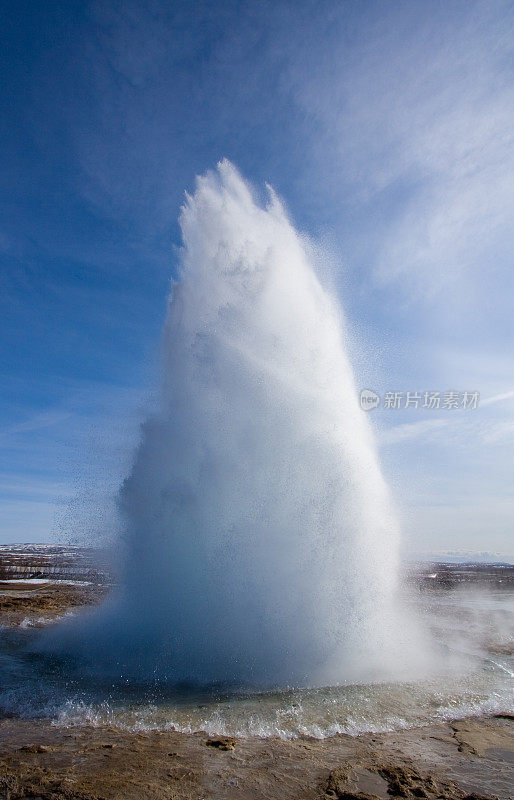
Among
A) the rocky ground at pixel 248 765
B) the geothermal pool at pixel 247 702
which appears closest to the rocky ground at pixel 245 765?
the rocky ground at pixel 248 765

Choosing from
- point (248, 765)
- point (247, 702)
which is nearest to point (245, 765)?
point (248, 765)

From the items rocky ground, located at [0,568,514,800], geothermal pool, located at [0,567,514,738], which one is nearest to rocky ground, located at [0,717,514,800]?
rocky ground, located at [0,568,514,800]

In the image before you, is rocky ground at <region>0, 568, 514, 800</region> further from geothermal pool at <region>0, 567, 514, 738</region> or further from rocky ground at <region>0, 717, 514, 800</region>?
geothermal pool at <region>0, 567, 514, 738</region>

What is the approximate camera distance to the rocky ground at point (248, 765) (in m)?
5.95

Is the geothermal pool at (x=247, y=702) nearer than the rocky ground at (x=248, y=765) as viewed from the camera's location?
No

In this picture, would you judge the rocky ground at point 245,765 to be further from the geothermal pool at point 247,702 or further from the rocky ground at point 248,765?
the geothermal pool at point 247,702

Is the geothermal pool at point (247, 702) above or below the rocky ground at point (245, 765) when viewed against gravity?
below

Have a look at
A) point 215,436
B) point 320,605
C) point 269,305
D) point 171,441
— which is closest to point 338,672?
point 320,605

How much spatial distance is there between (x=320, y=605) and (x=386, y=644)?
2892 mm

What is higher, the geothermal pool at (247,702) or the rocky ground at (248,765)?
the rocky ground at (248,765)

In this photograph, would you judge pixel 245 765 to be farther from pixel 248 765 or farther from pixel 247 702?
A: pixel 247 702

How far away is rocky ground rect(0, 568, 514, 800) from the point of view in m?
5.95

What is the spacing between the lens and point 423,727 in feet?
28.2

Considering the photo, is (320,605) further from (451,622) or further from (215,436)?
(451,622)
